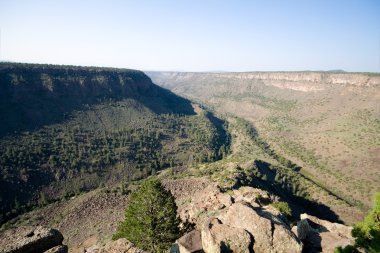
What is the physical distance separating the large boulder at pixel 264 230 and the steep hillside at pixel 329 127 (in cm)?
4580

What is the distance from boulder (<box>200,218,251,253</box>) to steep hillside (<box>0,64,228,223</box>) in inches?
1739

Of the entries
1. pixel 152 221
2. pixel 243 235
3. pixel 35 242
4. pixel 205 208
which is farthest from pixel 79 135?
pixel 243 235

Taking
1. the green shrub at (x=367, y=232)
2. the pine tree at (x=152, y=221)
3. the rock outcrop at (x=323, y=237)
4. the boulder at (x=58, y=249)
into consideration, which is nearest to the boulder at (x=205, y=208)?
the pine tree at (x=152, y=221)

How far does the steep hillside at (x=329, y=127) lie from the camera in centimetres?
7473

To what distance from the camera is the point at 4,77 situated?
294 ft

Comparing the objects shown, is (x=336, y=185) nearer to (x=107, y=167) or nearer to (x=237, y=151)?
(x=237, y=151)

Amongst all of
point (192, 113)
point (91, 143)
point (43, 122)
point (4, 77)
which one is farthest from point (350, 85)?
point (4, 77)

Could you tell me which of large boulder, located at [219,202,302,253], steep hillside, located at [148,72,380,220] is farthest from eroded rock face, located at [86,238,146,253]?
steep hillside, located at [148,72,380,220]

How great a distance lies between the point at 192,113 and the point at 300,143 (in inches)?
2316

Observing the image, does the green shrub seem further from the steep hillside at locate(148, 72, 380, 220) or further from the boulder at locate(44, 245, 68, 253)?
the steep hillside at locate(148, 72, 380, 220)

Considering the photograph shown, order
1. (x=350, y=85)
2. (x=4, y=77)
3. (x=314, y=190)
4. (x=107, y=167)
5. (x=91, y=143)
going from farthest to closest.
Answer: (x=350, y=85)
(x=4, y=77)
(x=91, y=143)
(x=107, y=167)
(x=314, y=190)

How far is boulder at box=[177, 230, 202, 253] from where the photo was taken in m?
19.2

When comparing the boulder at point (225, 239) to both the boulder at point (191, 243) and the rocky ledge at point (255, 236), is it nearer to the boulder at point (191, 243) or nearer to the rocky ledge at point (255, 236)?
the rocky ledge at point (255, 236)

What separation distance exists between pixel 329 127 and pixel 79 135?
92713 millimetres
